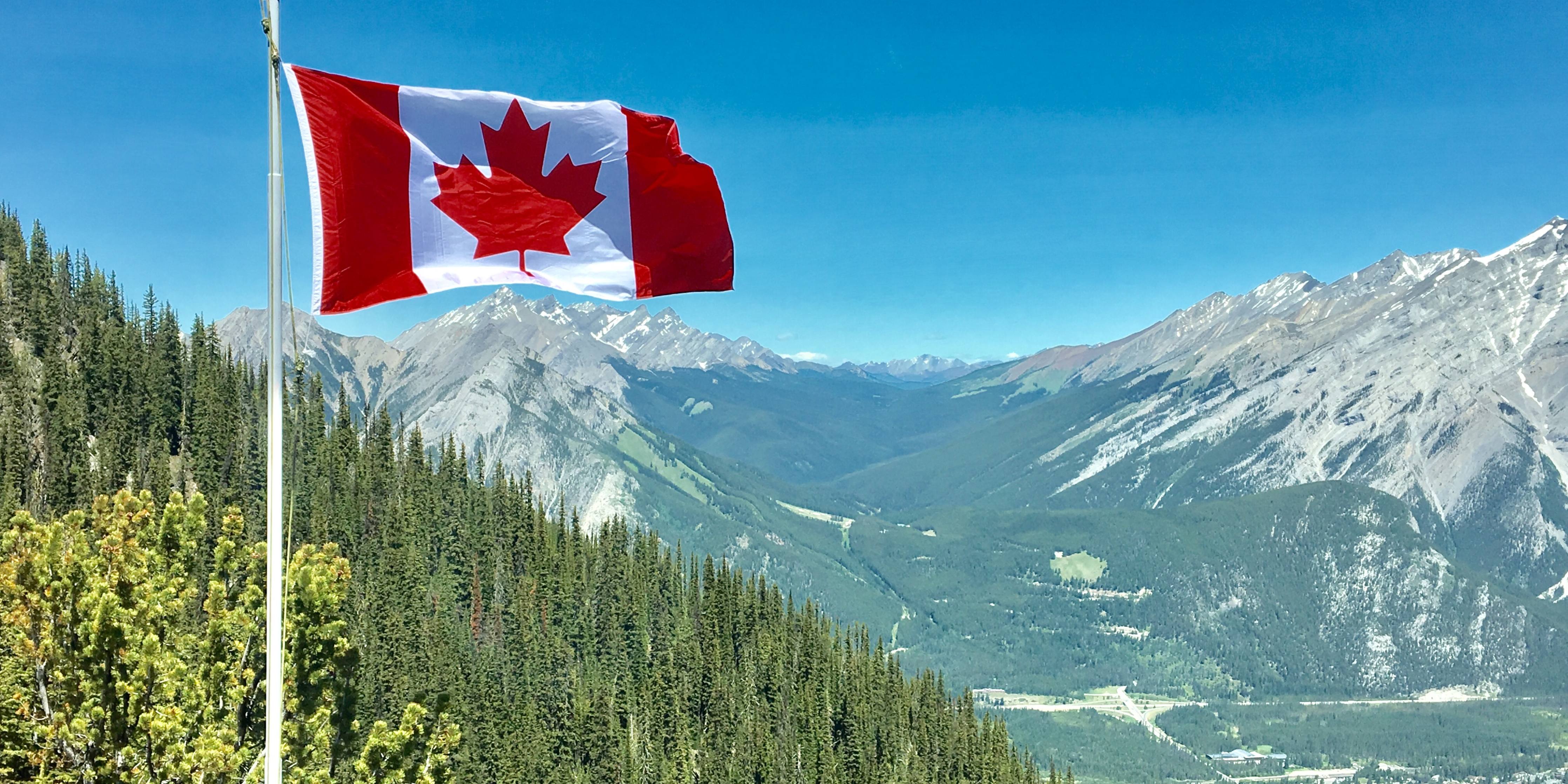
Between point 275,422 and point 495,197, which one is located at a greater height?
point 495,197

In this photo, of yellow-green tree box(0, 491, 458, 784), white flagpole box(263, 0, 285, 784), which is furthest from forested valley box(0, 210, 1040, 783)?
white flagpole box(263, 0, 285, 784)

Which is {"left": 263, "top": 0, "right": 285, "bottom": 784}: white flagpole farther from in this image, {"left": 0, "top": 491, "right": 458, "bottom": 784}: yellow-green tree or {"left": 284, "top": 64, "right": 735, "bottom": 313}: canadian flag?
{"left": 0, "top": 491, "right": 458, "bottom": 784}: yellow-green tree

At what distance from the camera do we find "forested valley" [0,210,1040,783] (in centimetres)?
2688

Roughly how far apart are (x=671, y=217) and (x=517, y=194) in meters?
3.32

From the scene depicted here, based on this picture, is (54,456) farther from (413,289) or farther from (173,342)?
(413,289)

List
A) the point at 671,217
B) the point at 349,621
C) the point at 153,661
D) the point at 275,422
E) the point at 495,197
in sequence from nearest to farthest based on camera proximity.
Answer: the point at 275,422 → the point at 495,197 → the point at 671,217 → the point at 153,661 → the point at 349,621

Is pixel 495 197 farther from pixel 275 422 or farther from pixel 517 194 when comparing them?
pixel 275 422

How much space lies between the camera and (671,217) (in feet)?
69.1

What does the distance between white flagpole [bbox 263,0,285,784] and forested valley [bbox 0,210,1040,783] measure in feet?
44.5

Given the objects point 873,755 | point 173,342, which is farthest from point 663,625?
point 173,342

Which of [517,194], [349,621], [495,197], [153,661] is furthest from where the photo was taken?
[349,621]

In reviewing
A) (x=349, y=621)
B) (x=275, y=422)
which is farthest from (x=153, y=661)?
(x=349, y=621)

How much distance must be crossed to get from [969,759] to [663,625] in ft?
184

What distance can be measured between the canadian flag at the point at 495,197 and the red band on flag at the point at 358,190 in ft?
0.07
